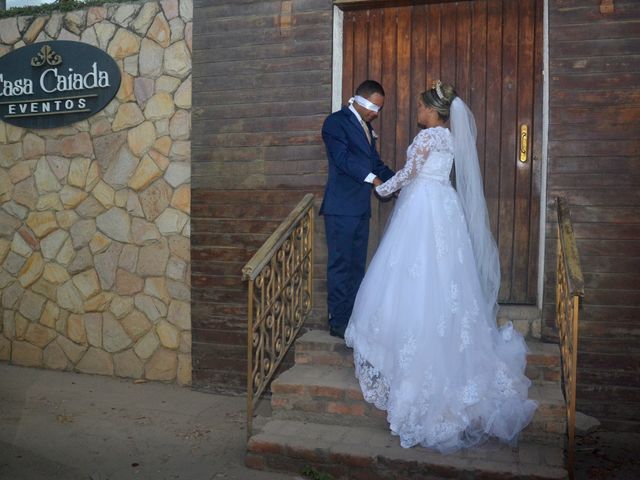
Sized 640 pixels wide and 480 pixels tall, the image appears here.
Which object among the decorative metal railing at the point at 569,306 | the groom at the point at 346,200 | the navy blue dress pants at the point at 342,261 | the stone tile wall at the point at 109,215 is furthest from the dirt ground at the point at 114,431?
the decorative metal railing at the point at 569,306

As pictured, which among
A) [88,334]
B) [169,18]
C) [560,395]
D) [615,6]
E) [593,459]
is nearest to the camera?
[560,395]

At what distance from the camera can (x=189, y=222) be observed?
601cm

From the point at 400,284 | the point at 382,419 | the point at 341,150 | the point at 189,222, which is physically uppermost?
the point at 341,150

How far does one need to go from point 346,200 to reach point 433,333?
Result: 1.32m

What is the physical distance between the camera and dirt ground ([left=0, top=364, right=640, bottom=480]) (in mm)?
4219

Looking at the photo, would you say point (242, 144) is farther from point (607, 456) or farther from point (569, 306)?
point (607, 456)

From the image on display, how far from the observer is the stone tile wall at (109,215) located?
604cm

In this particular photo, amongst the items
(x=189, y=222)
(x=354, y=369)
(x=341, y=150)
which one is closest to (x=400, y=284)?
(x=354, y=369)

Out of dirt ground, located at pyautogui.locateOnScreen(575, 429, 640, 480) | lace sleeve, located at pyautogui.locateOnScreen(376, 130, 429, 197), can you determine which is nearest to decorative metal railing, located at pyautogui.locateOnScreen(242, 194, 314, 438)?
lace sleeve, located at pyautogui.locateOnScreen(376, 130, 429, 197)

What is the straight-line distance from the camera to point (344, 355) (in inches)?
189

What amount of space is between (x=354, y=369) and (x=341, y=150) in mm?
1583

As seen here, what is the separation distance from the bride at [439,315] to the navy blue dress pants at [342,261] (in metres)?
0.37

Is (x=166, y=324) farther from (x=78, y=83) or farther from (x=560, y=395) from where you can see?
(x=560, y=395)

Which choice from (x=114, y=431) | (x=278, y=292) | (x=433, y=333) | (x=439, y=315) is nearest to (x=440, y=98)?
(x=439, y=315)
